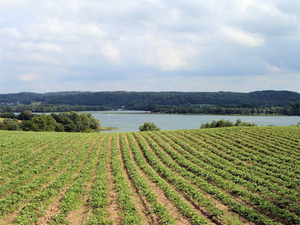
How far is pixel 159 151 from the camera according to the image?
24.1 meters

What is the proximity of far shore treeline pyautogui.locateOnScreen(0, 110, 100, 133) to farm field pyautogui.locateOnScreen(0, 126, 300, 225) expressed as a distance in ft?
166

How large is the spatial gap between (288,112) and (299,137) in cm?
15076

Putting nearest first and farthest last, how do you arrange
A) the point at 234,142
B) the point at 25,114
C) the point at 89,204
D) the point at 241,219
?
the point at 241,219, the point at 89,204, the point at 234,142, the point at 25,114

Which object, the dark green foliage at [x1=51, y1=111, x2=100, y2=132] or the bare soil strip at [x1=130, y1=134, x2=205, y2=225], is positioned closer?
the bare soil strip at [x1=130, y1=134, x2=205, y2=225]

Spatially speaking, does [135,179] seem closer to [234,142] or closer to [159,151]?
[159,151]

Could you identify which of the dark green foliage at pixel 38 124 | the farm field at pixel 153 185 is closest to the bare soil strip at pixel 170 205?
the farm field at pixel 153 185

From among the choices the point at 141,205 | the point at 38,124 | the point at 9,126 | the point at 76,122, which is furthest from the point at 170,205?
the point at 76,122

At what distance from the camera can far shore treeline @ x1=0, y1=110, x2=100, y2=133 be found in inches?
2862

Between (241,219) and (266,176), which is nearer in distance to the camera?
(241,219)

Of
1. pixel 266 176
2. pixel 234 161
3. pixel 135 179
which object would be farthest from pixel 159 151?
pixel 266 176

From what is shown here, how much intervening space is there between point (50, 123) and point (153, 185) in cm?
6925

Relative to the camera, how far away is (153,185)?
14844 millimetres

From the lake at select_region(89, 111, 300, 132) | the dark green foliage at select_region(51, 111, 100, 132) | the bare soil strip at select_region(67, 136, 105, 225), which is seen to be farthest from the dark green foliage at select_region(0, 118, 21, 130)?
the bare soil strip at select_region(67, 136, 105, 225)

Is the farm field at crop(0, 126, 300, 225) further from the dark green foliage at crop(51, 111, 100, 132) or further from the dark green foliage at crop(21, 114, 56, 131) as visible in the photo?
the dark green foliage at crop(51, 111, 100, 132)
